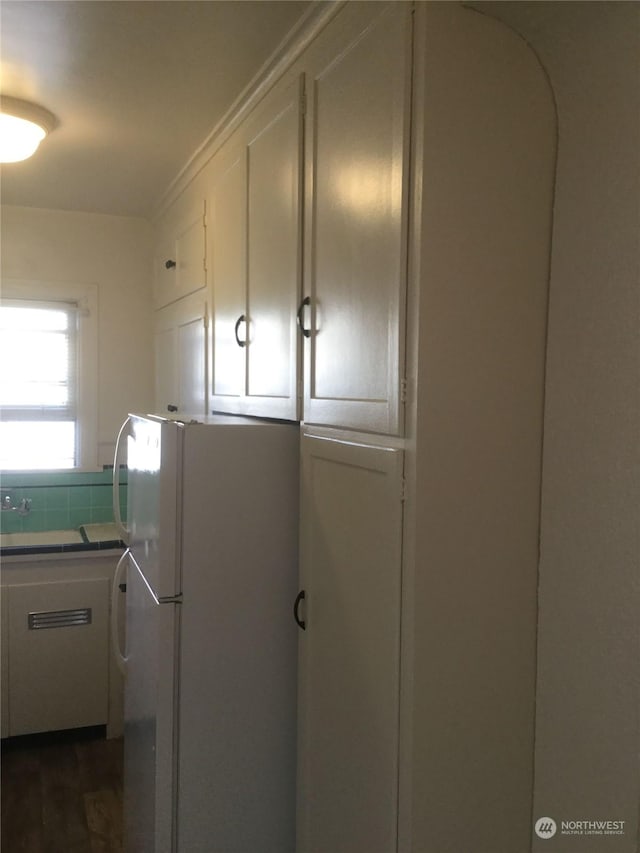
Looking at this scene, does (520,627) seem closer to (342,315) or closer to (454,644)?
(454,644)

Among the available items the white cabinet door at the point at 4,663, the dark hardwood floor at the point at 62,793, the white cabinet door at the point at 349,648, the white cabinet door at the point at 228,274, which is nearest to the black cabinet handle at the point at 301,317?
the white cabinet door at the point at 349,648

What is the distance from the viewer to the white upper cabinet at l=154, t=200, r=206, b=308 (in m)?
2.73

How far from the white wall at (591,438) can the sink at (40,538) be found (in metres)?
2.32

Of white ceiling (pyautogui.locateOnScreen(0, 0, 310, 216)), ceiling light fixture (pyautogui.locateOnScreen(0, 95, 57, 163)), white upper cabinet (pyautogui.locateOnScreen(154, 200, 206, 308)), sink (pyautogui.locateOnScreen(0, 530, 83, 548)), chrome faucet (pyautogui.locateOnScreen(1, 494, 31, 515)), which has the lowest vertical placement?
sink (pyautogui.locateOnScreen(0, 530, 83, 548))

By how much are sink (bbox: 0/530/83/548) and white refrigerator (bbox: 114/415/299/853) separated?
56.1 inches

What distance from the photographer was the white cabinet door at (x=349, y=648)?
1.37m

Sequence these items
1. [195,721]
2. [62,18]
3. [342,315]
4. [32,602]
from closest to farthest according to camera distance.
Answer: [342,315], [62,18], [195,721], [32,602]

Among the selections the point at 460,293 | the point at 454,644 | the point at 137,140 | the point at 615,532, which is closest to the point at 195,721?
the point at 454,644

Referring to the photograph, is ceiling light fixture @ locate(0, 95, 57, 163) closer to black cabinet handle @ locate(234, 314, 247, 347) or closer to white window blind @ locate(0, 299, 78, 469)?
black cabinet handle @ locate(234, 314, 247, 347)

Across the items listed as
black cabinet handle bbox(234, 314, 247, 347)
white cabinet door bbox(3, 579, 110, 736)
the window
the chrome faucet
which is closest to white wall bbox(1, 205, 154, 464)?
the window

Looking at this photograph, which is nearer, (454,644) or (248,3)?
(454,644)

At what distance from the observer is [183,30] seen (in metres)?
1.71

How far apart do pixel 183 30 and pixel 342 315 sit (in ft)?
2.75
